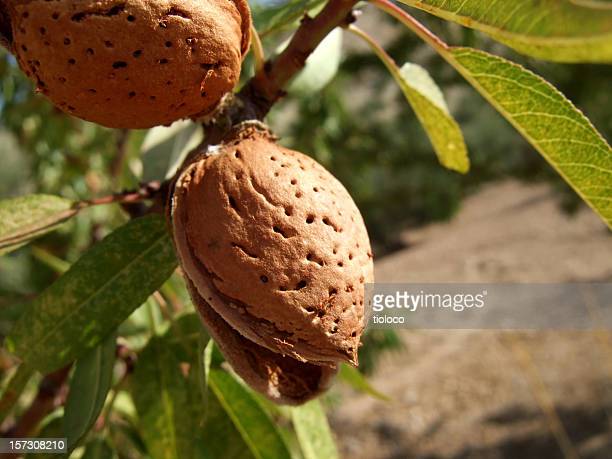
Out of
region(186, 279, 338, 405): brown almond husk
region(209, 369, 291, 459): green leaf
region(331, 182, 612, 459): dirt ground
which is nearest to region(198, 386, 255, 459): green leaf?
region(209, 369, 291, 459): green leaf

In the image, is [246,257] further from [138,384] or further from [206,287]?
[138,384]

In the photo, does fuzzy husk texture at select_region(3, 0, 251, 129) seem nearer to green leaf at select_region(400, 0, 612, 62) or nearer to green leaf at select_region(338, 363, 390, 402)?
green leaf at select_region(400, 0, 612, 62)

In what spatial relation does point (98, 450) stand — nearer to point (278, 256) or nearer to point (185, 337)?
point (185, 337)

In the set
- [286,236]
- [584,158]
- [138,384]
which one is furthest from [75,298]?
[584,158]

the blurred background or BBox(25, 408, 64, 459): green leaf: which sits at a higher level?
BBox(25, 408, 64, 459): green leaf

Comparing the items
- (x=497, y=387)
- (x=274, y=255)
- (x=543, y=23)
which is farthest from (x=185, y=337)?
(x=497, y=387)

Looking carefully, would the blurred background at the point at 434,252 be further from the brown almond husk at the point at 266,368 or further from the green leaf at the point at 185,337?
the brown almond husk at the point at 266,368
